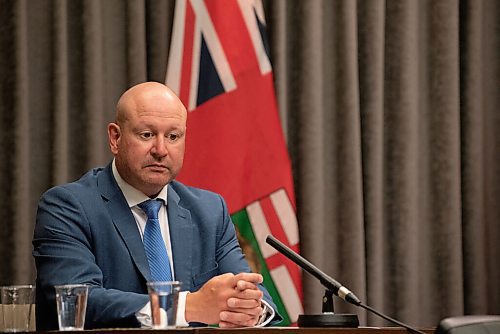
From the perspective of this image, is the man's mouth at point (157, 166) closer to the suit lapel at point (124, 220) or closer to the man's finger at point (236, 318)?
the suit lapel at point (124, 220)

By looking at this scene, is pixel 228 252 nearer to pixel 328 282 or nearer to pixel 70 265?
pixel 70 265

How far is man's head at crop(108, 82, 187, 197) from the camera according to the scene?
301cm

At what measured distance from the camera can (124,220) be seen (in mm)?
2951

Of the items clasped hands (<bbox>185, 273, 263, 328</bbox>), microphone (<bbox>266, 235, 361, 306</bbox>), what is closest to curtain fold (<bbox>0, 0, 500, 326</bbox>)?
clasped hands (<bbox>185, 273, 263, 328</bbox>)

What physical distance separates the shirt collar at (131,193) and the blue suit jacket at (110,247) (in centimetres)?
2

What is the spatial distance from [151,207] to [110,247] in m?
0.20

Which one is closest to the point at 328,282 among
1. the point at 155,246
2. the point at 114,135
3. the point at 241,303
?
the point at 241,303

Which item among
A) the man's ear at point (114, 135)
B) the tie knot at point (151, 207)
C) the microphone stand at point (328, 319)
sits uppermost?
the man's ear at point (114, 135)

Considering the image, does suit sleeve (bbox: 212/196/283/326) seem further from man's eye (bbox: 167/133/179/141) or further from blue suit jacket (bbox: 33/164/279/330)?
man's eye (bbox: 167/133/179/141)

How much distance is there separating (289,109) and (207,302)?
1.92 m

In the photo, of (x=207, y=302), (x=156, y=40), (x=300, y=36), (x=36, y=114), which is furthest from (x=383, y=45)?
(x=207, y=302)

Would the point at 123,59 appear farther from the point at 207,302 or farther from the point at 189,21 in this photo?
the point at 207,302

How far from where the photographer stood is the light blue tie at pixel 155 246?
9.61 ft

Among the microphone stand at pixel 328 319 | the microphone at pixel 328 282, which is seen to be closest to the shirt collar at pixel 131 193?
the microphone at pixel 328 282
